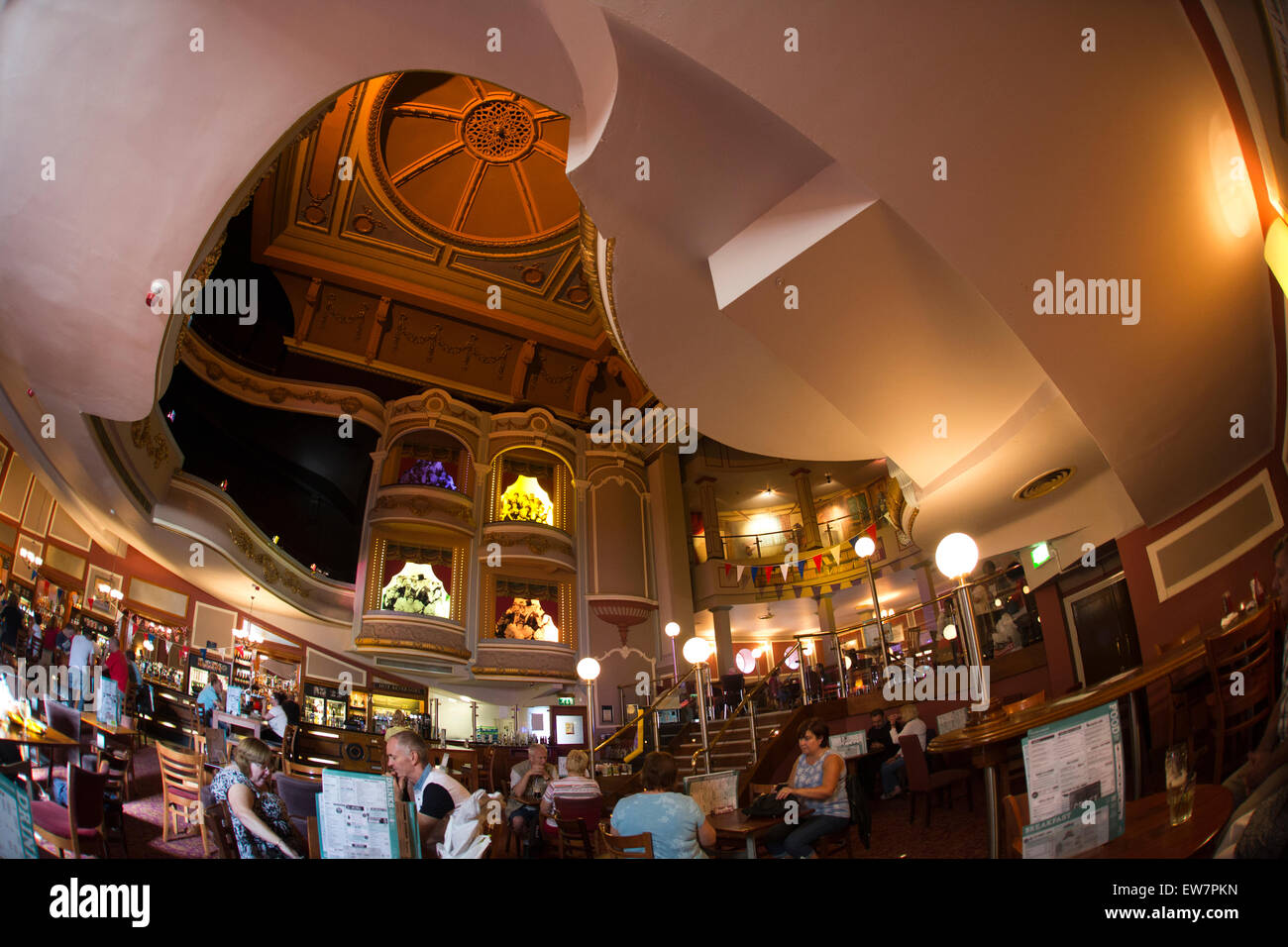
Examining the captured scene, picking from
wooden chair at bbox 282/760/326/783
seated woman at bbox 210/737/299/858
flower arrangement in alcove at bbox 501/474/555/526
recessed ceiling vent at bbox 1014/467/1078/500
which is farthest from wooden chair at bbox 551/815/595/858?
flower arrangement in alcove at bbox 501/474/555/526

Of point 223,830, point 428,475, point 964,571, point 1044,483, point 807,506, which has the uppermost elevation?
point 428,475

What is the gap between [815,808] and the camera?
3.26m

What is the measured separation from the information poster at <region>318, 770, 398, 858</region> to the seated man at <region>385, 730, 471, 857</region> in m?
0.73

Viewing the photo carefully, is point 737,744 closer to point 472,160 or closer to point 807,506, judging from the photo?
point 807,506

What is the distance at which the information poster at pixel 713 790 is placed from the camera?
3918 mm

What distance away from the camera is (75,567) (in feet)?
13.7

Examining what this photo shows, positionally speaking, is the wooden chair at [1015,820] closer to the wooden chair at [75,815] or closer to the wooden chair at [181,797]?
the wooden chair at [75,815]

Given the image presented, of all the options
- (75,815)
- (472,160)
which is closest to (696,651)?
(75,815)

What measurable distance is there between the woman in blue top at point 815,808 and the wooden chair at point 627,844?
2.82 feet

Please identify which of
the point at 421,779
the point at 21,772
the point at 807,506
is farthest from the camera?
the point at 807,506

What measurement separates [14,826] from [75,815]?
111 cm

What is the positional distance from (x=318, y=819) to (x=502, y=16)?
3.20m

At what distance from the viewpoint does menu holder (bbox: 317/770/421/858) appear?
1.78 meters
